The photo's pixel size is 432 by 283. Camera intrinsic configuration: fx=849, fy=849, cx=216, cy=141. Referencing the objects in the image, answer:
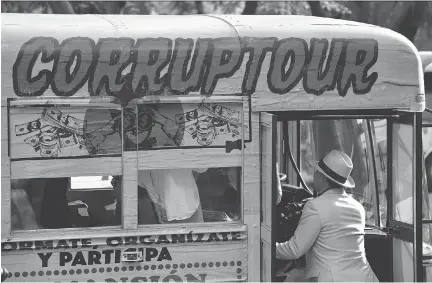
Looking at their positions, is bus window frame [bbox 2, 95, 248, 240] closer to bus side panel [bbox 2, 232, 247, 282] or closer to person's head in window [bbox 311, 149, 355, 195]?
bus side panel [bbox 2, 232, 247, 282]

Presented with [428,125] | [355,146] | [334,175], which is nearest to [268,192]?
[334,175]

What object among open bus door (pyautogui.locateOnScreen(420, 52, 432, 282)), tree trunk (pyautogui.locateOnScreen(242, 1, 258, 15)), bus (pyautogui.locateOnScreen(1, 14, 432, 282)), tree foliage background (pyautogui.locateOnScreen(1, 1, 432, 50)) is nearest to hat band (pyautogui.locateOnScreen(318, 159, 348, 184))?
bus (pyautogui.locateOnScreen(1, 14, 432, 282))

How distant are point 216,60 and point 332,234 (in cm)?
133

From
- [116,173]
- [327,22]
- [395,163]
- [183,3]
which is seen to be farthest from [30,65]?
[183,3]

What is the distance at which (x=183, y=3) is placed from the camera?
15.4 meters

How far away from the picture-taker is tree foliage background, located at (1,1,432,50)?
15039 mm

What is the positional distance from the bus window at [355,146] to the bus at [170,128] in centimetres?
87

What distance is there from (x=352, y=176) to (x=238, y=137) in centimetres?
168

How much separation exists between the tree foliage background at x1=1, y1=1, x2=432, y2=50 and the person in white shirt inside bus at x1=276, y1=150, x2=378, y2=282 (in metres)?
9.61

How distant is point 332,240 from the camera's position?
537cm

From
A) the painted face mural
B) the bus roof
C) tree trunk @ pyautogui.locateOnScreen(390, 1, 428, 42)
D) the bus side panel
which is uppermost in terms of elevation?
tree trunk @ pyautogui.locateOnScreen(390, 1, 428, 42)

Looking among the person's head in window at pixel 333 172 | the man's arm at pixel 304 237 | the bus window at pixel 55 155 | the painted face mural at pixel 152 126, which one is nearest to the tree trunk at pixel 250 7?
the person's head in window at pixel 333 172

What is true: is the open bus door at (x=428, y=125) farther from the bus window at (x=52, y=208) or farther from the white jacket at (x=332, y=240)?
the bus window at (x=52, y=208)

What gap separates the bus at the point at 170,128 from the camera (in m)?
4.84
